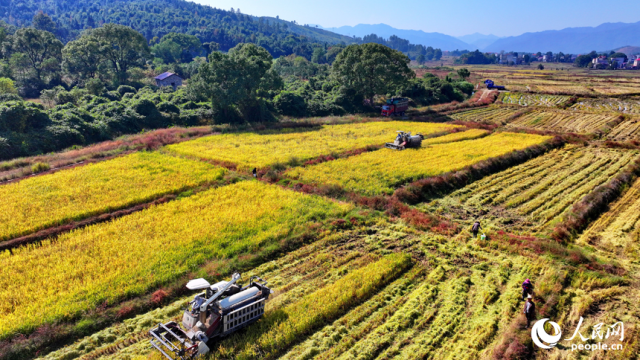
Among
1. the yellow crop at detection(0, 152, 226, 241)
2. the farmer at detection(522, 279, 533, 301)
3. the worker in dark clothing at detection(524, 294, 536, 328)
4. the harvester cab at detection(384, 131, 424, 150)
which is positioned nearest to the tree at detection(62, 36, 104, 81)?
the yellow crop at detection(0, 152, 226, 241)

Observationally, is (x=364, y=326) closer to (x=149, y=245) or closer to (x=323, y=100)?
(x=149, y=245)

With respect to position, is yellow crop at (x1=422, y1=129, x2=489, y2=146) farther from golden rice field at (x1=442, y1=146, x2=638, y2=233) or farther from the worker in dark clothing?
the worker in dark clothing

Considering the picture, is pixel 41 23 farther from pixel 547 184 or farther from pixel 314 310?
pixel 547 184

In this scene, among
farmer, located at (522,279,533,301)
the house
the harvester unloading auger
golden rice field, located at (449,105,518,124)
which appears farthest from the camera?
the house

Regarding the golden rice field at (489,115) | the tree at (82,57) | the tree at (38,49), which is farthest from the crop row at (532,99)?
the tree at (38,49)

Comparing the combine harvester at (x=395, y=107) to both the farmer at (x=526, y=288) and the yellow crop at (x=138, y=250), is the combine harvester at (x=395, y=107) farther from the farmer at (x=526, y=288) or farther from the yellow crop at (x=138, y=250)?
the farmer at (x=526, y=288)

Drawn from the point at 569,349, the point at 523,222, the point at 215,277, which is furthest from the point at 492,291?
the point at 215,277

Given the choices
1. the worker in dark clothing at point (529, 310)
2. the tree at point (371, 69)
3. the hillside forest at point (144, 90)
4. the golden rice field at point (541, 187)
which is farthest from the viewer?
the tree at point (371, 69)
